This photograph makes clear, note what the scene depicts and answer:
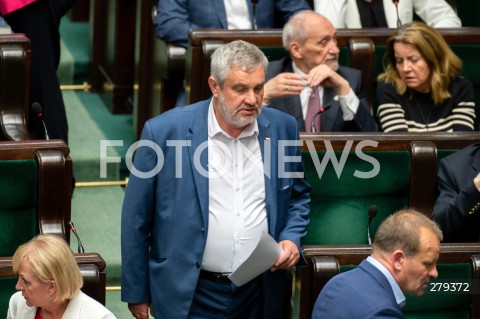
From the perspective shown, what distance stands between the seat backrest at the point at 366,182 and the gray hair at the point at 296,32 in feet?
1.15

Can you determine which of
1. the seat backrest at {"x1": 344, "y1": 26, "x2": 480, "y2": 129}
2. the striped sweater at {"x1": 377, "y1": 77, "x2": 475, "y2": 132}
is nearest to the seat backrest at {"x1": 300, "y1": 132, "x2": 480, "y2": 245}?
the striped sweater at {"x1": 377, "y1": 77, "x2": 475, "y2": 132}

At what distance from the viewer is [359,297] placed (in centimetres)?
183

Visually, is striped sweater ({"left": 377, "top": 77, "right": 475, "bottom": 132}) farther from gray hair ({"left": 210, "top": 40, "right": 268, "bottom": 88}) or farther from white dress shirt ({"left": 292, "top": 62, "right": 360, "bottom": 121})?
gray hair ({"left": 210, "top": 40, "right": 268, "bottom": 88})

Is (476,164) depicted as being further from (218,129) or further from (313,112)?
(218,129)

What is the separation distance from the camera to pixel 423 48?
286 cm

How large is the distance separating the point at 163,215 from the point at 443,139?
774 millimetres

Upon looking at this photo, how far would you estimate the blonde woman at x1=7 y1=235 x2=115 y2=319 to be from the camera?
1.89 m

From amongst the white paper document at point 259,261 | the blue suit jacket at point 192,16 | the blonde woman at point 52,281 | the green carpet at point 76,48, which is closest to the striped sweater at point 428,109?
the blue suit jacket at point 192,16

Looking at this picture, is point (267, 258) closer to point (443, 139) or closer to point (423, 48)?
point (443, 139)

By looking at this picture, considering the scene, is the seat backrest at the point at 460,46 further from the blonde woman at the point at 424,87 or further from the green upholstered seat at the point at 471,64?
the blonde woman at the point at 424,87

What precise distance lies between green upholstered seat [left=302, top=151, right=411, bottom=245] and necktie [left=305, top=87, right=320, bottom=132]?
0.70 feet

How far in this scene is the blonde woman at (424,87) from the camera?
112 inches

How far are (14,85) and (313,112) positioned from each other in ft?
2.31

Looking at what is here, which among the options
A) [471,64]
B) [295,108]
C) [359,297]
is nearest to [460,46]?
[471,64]
